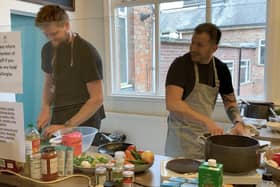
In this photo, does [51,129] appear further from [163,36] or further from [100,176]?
[163,36]

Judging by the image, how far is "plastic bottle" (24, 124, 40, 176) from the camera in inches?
48.1

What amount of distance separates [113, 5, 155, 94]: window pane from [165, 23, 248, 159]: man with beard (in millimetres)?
1134

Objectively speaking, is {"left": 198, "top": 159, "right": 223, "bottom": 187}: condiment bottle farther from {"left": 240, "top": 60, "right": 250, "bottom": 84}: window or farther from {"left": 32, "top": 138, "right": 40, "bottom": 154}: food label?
{"left": 240, "top": 60, "right": 250, "bottom": 84}: window

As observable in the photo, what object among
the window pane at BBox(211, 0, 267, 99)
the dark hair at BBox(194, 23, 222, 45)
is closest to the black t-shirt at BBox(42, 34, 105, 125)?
the dark hair at BBox(194, 23, 222, 45)

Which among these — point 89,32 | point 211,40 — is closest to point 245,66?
point 211,40

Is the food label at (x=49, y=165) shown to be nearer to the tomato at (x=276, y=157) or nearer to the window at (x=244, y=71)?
the tomato at (x=276, y=157)

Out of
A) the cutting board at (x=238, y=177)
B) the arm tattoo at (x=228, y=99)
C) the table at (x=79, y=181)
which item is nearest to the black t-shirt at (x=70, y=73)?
the table at (x=79, y=181)

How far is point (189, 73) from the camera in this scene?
5.71 feet

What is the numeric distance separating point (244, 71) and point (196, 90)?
3.97 ft

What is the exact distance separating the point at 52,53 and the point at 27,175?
62 centimetres

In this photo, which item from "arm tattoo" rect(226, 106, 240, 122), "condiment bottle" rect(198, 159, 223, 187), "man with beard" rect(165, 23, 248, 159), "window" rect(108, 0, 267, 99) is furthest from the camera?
"window" rect(108, 0, 267, 99)

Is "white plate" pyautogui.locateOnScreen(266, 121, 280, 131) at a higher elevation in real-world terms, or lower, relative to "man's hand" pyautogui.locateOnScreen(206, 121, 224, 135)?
lower

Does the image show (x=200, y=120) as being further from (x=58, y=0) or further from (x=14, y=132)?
(x=58, y=0)

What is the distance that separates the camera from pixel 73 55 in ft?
5.21
